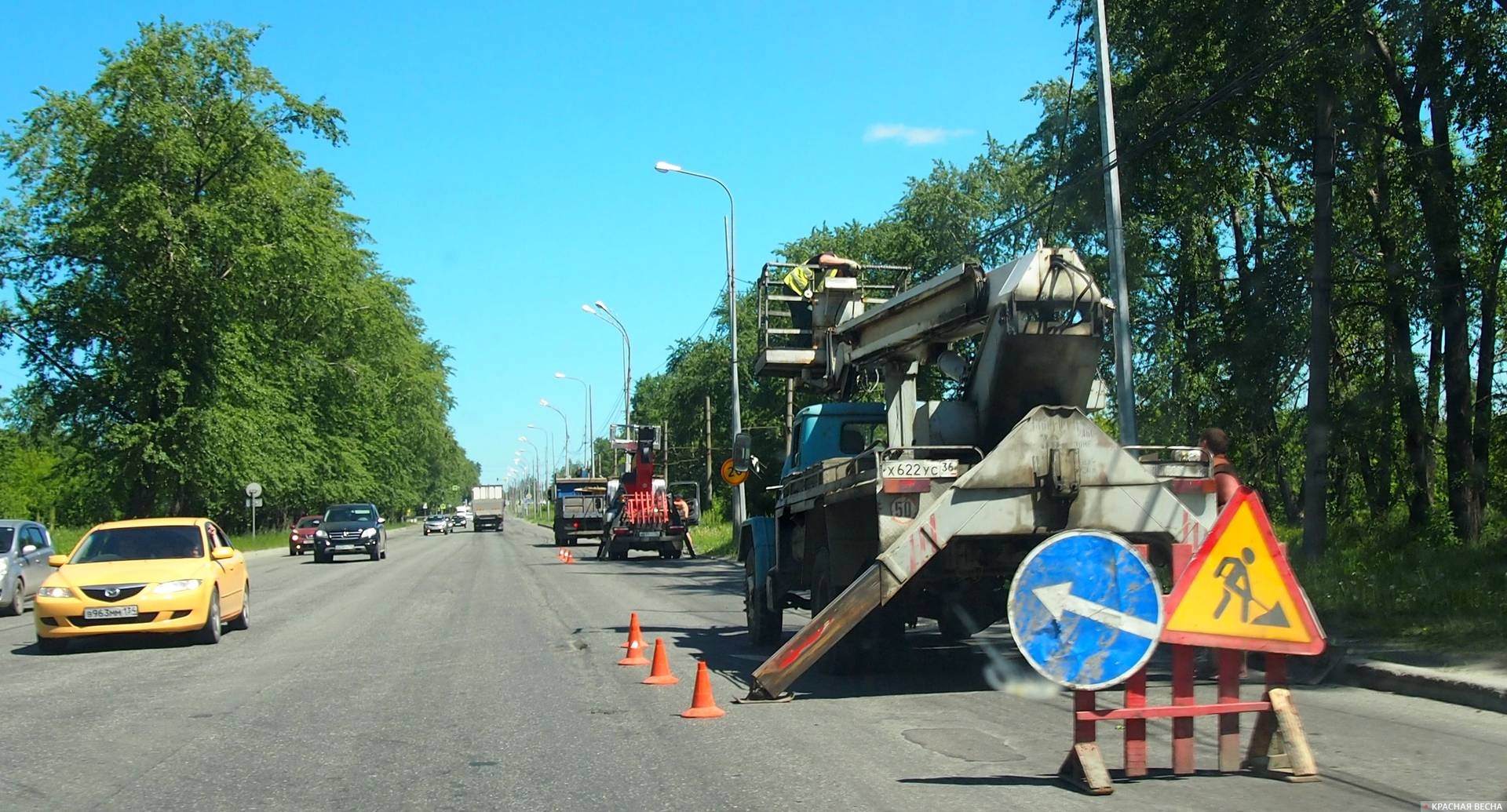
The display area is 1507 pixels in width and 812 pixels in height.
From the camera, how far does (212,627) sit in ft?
48.4

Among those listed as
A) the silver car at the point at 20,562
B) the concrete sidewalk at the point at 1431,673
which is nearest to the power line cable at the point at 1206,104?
the concrete sidewalk at the point at 1431,673

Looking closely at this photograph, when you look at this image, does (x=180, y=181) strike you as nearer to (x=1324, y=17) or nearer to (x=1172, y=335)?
(x=1172, y=335)

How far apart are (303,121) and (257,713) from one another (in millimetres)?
44417

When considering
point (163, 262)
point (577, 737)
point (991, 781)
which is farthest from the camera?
point (163, 262)

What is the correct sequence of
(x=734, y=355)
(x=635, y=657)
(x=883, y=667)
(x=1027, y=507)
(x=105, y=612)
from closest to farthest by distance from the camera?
(x=1027, y=507), (x=883, y=667), (x=635, y=657), (x=105, y=612), (x=734, y=355)

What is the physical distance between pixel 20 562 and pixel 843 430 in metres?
14.3

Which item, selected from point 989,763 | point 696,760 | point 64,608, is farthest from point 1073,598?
point 64,608

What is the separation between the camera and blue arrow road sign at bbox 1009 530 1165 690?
21.0 feet

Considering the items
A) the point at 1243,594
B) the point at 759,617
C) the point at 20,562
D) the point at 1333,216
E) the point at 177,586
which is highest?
the point at 1333,216

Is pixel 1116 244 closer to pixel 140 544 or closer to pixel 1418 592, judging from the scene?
pixel 1418 592

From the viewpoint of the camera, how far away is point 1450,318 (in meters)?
18.8

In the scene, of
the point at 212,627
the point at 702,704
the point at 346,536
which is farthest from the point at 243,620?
the point at 346,536

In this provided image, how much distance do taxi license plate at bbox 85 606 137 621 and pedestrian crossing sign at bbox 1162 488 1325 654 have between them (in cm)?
1152

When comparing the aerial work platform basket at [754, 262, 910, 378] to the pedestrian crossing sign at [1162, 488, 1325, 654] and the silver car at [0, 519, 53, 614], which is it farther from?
the silver car at [0, 519, 53, 614]
